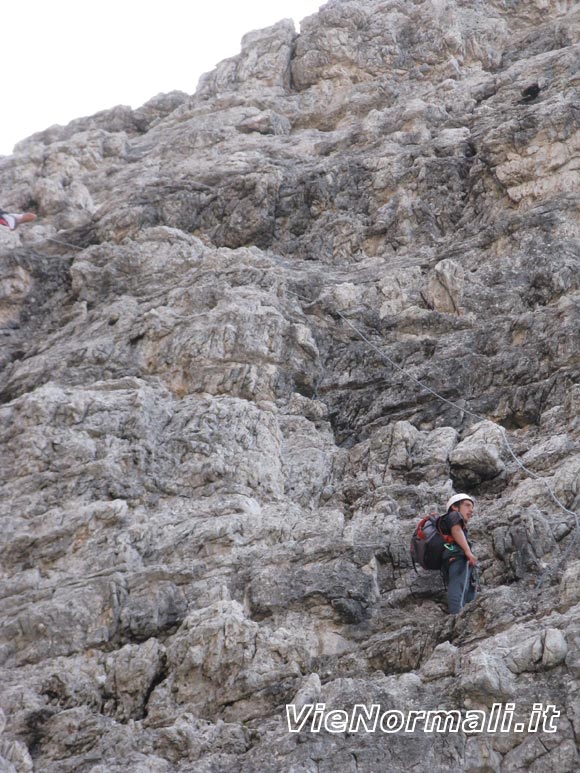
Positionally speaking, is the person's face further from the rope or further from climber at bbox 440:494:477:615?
the rope

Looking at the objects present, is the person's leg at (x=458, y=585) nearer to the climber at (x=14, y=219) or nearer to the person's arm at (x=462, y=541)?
the person's arm at (x=462, y=541)

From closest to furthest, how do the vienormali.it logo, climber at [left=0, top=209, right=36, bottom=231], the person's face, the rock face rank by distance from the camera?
the vienormali.it logo
the rock face
the person's face
climber at [left=0, top=209, right=36, bottom=231]

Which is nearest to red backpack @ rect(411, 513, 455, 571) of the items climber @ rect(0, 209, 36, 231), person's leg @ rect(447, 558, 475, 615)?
person's leg @ rect(447, 558, 475, 615)

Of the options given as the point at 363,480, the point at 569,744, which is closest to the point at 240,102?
the point at 363,480

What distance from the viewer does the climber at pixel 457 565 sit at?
1181cm

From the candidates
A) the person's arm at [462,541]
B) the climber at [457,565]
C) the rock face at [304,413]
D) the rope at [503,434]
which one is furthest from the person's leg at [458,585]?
the rope at [503,434]

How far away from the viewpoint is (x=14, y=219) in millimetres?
25797

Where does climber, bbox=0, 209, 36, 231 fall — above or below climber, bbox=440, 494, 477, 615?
above

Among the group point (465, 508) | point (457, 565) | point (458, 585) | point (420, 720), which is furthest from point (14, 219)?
point (420, 720)

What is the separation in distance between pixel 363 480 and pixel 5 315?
36.9 feet

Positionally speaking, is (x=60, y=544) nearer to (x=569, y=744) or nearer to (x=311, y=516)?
(x=311, y=516)

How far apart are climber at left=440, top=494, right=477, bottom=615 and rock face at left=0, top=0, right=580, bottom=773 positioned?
12.0 inches

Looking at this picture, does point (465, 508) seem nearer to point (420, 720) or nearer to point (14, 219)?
point (420, 720)

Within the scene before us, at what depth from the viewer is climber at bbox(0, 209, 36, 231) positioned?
83.1 ft
